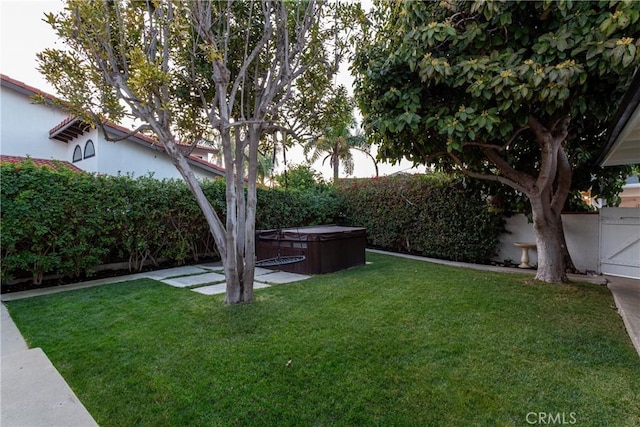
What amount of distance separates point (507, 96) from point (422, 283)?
3.57 m

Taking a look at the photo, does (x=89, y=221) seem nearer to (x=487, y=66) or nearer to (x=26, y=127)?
(x=487, y=66)

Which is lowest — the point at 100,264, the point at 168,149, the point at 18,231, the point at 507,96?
the point at 100,264

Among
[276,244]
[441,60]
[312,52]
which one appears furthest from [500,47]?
[276,244]

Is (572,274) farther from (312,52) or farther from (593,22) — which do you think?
(312,52)

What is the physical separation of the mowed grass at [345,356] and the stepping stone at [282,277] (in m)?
1.29

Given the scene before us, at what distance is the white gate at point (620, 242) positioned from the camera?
6816 mm

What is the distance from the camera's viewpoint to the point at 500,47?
4984mm

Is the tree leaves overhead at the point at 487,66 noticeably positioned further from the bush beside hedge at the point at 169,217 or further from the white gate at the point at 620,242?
the bush beside hedge at the point at 169,217

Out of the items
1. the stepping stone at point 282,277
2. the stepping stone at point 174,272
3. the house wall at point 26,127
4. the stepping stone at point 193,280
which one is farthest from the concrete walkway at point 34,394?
the house wall at point 26,127

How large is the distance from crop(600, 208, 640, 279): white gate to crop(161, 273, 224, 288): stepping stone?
851 centimetres

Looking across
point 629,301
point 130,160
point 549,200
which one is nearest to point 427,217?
point 549,200

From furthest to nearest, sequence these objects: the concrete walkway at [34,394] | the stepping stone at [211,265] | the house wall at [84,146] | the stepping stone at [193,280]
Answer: the house wall at [84,146] → the stepping stone at [211,265] → the stepping stone at [193,280] → the concrete walkway at [34,394]

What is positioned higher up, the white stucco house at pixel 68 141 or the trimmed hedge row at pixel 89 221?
the white stucco house at pixel 68 141

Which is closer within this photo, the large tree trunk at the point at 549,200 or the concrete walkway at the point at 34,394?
the concrete walkway at the point at 34,394
